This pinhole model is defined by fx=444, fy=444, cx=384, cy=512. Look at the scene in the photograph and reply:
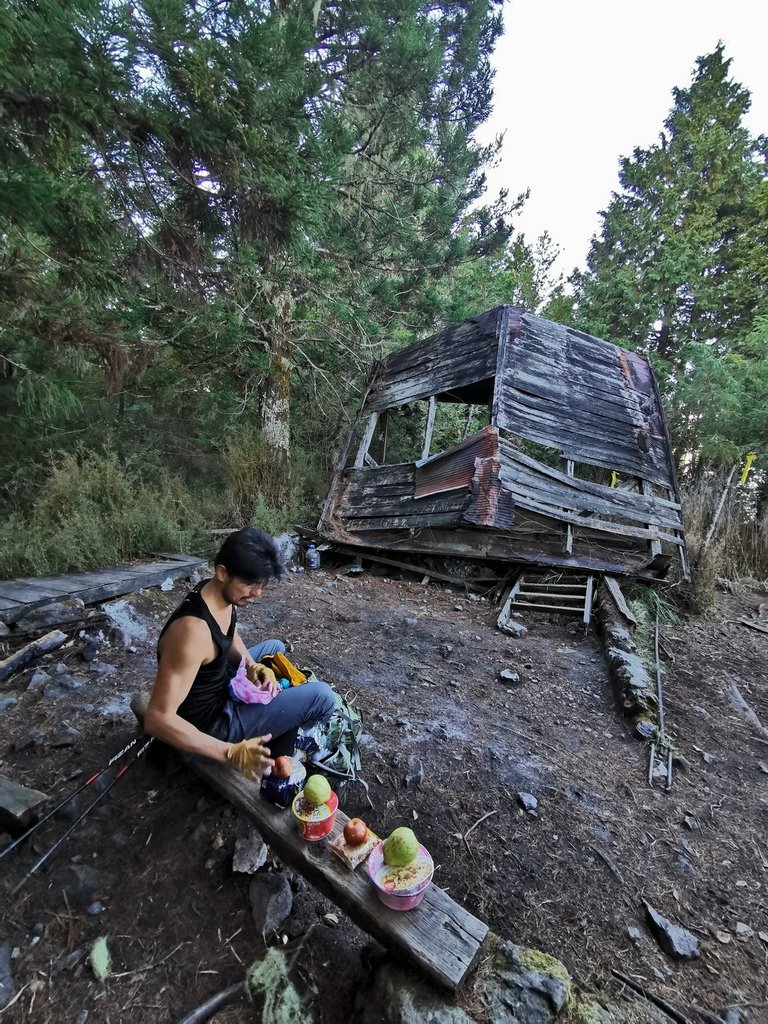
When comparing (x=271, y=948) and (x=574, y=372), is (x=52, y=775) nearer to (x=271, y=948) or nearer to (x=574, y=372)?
(x=271, y=948)

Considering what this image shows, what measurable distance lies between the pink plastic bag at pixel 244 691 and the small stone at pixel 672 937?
7.02 ft

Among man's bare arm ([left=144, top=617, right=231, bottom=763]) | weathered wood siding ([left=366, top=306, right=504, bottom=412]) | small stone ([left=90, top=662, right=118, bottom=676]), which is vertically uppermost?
weathered wood siding ([left=366, top=306, right=504, bottom=412])

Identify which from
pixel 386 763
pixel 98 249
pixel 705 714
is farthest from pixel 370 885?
pixel 98 249

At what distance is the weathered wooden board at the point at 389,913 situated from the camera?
4.82 feet

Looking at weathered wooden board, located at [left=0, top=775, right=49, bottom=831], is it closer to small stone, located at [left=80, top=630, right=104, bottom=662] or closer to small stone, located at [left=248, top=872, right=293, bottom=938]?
small stone, located at [left=248, top=872, right=293, bottom=938]

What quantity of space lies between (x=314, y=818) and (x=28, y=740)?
205cm

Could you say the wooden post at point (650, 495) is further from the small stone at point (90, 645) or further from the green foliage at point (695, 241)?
the green foliage at point (695, 241)

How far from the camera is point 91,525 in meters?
5.29

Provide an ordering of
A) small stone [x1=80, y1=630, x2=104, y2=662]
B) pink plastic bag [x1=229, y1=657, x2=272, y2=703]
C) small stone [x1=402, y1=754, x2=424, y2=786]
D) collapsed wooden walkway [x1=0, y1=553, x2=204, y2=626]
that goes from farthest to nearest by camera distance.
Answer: collapsed wooden walkway [x1=0, y1=553, x2=204, y2=626] < small stone [x1=80, y1=630, x2=104, y2=662] < small stone [x1=402, y1=754, x2=424, y2=786] < pink plastic bag [x1=229, y1=657, x2=272, y2=703]

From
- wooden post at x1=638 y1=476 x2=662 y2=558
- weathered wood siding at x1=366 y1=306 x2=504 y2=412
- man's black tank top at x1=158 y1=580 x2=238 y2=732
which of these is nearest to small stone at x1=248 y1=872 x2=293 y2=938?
man's black tank top at x1=158 y1=580 x2=238 y2=732

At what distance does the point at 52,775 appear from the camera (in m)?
2.46

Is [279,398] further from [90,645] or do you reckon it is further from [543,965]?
[543,965]

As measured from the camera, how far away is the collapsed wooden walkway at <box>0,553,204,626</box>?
3.72m

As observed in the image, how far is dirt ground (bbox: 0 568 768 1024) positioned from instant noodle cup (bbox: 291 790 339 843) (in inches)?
16.5
